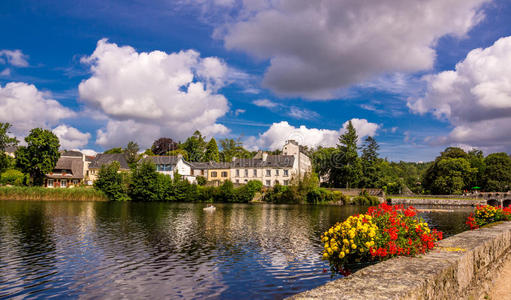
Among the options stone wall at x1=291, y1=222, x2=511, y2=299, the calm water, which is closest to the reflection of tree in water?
the calm water

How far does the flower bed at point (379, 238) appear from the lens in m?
9.40

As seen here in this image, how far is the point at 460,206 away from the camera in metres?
72.4

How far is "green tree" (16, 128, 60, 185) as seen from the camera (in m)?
81.8

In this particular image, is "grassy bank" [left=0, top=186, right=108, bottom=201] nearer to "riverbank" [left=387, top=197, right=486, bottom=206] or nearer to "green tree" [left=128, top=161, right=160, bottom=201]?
"green tree" [left=128, top=161, right=160, bottom=201]

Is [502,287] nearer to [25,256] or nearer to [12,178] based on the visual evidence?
[25,256]

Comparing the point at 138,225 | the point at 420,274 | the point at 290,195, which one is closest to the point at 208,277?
the point at 420,274

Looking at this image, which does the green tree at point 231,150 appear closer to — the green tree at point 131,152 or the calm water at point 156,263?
the green tree at point 131,152

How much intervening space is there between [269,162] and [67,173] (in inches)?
2306

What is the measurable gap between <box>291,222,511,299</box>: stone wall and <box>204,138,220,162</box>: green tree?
11104cm

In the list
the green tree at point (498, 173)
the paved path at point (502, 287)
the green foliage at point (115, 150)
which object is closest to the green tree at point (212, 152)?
the green foliage at point (115, 150)

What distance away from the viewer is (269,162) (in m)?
89.7

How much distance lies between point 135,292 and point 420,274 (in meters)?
11.6

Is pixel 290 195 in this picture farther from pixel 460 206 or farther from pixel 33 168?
pixel 33 168

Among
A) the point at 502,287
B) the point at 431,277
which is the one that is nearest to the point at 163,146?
the point at 502,287
